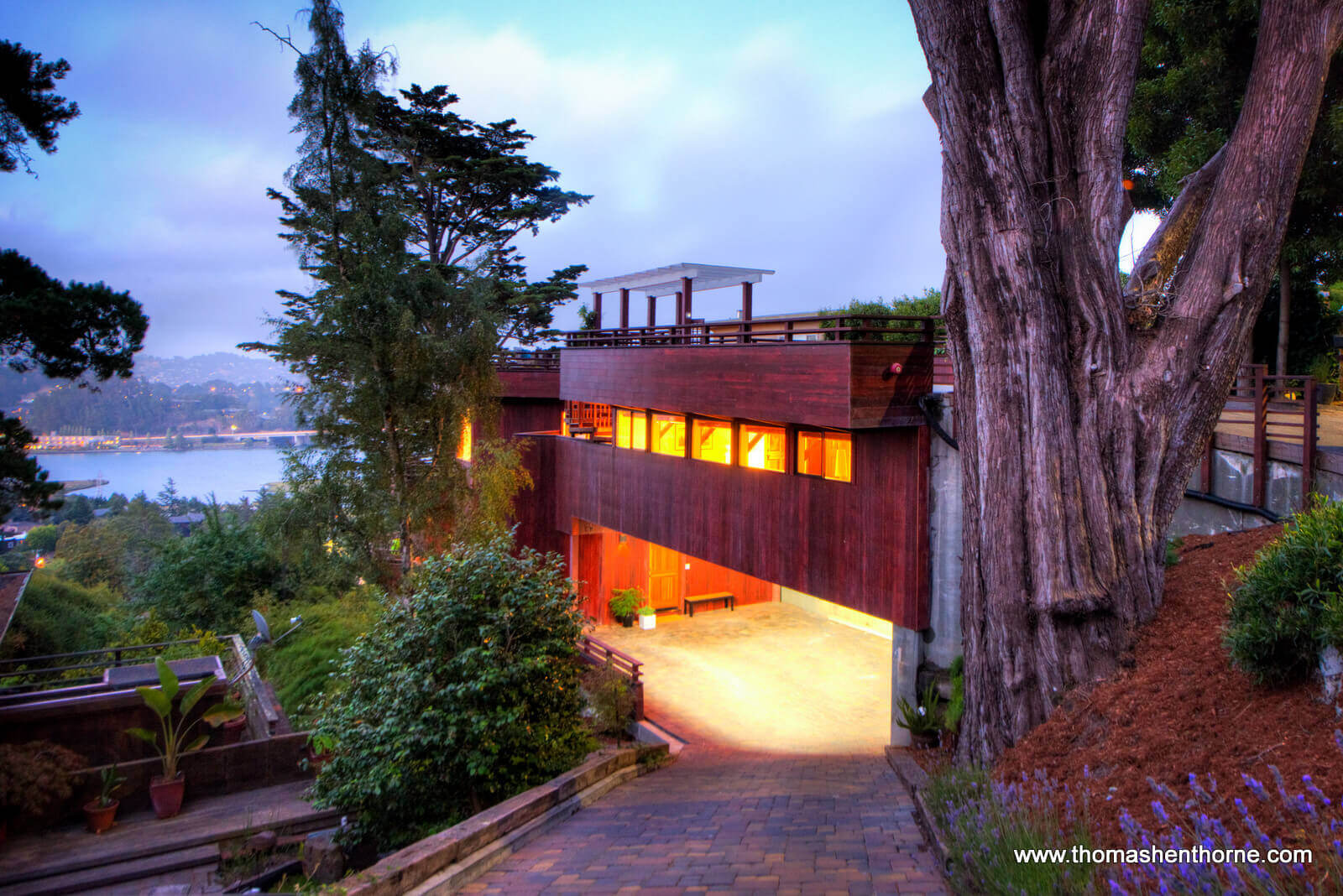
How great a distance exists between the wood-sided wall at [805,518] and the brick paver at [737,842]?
2352 mm

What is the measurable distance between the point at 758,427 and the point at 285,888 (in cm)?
764

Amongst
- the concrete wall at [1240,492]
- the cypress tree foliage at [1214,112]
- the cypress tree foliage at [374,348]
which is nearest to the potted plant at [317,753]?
the cypress tree foliage at [374,348]

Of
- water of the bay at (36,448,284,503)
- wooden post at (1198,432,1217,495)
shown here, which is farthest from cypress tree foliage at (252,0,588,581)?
water of the bay at (36,448,284,503)

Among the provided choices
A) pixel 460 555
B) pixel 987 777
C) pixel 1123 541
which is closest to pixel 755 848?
pixel 987 777

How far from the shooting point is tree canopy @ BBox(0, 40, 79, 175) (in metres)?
7.68

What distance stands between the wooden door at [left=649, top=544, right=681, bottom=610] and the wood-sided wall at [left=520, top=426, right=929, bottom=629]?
283cm

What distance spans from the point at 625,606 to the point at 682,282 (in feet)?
22.9

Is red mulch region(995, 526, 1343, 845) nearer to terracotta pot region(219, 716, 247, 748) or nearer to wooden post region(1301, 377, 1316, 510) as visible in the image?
wooden post region(1301, 377, 1316, 510)

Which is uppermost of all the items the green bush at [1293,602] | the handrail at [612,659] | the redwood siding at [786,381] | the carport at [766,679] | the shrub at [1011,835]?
the redwood siding at [786,381]

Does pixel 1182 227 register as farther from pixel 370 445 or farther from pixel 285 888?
pixel 370 445

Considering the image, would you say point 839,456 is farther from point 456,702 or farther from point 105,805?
point 105,805

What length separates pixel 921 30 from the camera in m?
5.83

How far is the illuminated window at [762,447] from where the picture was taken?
35.1ft

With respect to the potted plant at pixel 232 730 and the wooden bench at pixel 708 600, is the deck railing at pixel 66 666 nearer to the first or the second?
the potted plant at pixel 232 730
